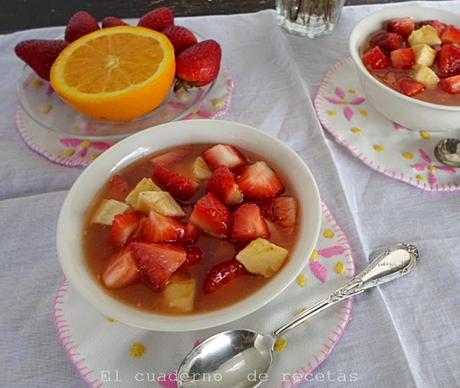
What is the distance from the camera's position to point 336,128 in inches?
36.9

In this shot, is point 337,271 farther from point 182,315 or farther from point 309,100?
point 309,100

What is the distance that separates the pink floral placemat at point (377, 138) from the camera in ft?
2.79

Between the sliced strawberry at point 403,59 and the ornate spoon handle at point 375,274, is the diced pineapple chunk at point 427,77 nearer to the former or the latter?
the sliced strawberry at point 403,59

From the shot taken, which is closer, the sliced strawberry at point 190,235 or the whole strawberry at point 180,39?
the sliced strawberry at point 190,235

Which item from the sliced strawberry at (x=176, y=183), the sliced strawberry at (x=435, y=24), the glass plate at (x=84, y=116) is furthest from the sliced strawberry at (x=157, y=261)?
the sliced strawberry at (x=435, y=24)

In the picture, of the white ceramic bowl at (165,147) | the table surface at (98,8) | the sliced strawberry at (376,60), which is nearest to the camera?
the white ceramic bowl at (165,147)

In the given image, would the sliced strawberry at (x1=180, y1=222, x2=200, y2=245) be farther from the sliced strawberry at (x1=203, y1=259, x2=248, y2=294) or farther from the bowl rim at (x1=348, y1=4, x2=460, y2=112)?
the bowl rim at (x1=348, y1=4, x2=460, y2=112)

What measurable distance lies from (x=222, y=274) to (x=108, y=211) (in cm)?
19

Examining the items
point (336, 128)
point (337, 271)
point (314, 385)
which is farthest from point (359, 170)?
point (314, 385)

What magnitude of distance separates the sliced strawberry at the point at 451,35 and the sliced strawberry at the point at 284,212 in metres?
0.51

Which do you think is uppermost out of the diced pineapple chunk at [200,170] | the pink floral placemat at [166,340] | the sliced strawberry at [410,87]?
the sliced strawberry at [410,87]

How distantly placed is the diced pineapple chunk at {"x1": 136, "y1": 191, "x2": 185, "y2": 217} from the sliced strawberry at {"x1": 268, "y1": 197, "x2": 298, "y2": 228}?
130 mm

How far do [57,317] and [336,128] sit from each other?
1.96ft

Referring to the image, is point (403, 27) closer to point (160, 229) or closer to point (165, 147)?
point (165, 147)
